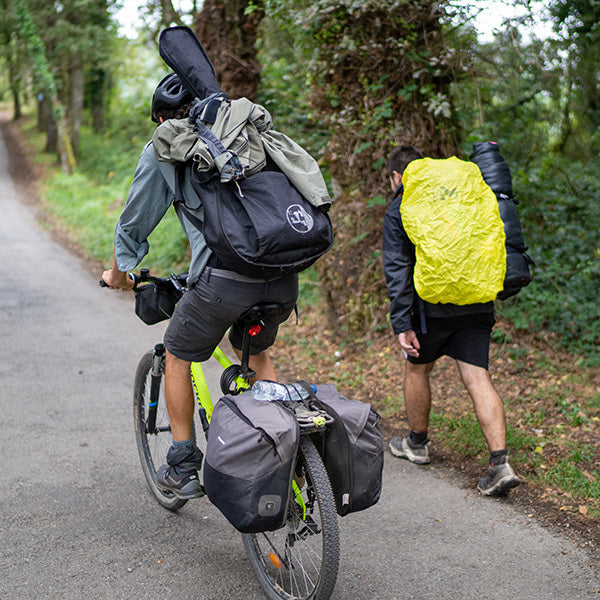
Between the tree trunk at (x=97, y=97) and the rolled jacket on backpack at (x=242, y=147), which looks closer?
the rolled jacket on backpack at (x=242, y=147)

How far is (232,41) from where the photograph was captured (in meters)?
9.63

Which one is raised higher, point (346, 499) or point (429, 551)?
point (346, 499)

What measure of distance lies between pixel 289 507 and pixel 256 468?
398 mm

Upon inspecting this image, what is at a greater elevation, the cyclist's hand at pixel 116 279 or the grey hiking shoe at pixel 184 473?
the cyclist's hand at pixel 116 279

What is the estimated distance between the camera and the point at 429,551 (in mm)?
3449

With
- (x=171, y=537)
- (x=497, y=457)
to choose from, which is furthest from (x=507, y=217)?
(x=171, y=537)

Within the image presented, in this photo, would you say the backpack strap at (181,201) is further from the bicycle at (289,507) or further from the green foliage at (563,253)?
the green foliage at (563,253)

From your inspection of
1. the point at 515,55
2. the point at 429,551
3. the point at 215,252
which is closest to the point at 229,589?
the point at 429,551

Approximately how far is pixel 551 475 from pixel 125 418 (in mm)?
3214

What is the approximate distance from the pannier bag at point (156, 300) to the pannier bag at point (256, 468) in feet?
3.40

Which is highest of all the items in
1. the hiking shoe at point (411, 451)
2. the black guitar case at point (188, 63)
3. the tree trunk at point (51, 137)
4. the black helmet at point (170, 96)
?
the black guitar case at point (188, 63)

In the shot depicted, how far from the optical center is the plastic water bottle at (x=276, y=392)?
2824 mm

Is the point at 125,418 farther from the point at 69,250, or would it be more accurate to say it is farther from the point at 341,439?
the point at 69,250

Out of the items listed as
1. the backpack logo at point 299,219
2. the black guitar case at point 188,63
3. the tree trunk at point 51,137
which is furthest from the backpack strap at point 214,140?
the tree trunk at point 51,137
